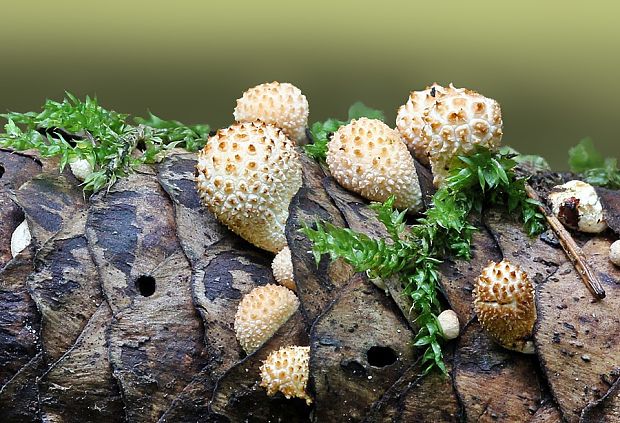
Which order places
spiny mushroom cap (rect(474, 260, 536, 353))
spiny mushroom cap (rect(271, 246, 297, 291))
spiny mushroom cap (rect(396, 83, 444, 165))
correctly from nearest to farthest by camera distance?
spiny mushroom cap (rect(474, 260, 536, 353)), spiny mushroom cap (rect(271, 246, 297, 291)), spiny mushroom cap (rect(396, 83, 444, 165))

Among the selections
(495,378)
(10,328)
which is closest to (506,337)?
(495,378)

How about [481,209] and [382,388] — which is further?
[481,209]

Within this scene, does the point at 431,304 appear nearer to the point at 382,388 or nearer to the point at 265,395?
the point at 382,388

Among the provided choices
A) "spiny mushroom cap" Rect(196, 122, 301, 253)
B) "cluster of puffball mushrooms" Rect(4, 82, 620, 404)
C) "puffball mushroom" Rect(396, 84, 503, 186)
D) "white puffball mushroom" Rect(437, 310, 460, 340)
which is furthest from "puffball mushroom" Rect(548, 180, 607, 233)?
"spiny mushroom cap" Rect(196, 122, 301, 253)

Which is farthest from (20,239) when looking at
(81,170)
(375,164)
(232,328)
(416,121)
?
(416,121)

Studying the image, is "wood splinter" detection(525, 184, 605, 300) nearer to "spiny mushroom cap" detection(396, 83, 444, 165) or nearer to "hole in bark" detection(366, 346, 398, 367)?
"spiny mushroom cap" detection(396, 83, 444, 165)
